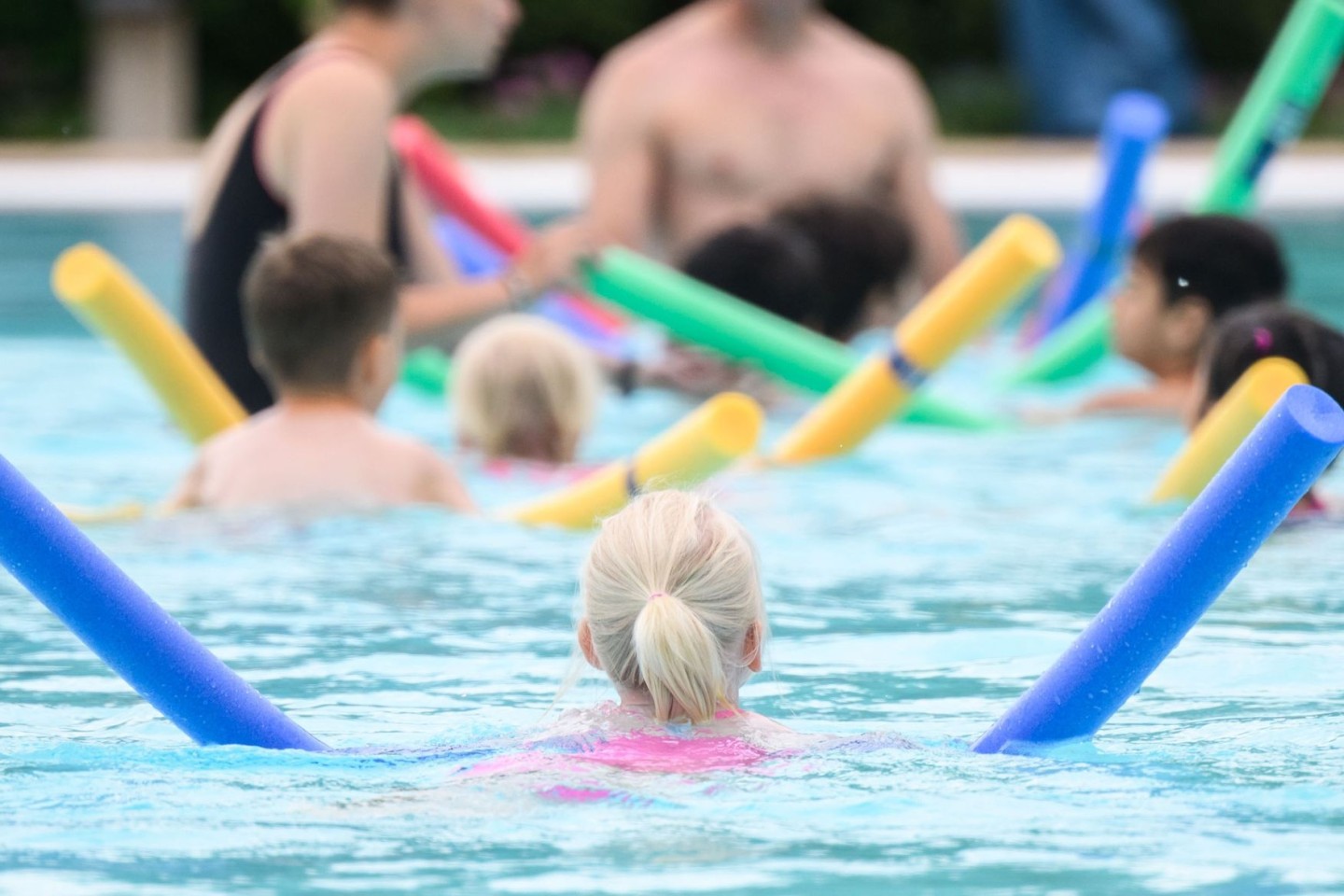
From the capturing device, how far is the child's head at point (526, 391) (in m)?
5.55

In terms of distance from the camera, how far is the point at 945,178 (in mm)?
14852

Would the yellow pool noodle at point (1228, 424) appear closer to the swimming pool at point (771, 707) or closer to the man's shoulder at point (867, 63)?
the swimming pool at point (771, 707)

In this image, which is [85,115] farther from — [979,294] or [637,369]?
[979,294]

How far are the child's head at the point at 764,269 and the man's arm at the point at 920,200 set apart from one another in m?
0.98

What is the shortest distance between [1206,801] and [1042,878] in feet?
1.25

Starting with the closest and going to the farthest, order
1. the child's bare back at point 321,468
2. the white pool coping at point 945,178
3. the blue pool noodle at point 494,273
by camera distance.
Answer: the child's bare back at point 321,468
the blue pool noodle at point 494,273
the white pool coping at point 945,178

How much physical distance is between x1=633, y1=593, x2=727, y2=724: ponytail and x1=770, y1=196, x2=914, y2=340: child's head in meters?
4.27

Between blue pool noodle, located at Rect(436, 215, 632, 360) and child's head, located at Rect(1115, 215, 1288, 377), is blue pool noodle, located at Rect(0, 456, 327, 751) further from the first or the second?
blue pool noodle, located at Rect(436, 215, 632, 360)

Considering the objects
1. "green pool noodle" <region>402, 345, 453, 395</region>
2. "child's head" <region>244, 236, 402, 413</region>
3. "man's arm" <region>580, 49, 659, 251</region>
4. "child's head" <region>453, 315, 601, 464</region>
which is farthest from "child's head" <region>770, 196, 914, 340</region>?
"child's head" <region>244, 236, 402, 413</region>

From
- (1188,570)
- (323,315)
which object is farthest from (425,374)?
(1188,570)

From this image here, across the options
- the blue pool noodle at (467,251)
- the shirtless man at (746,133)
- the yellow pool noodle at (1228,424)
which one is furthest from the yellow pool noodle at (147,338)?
the blue pool noodle at (467,251)

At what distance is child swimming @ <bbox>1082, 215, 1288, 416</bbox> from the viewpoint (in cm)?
612

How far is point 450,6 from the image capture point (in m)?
5.73

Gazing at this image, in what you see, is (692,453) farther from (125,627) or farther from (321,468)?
(125,627)
